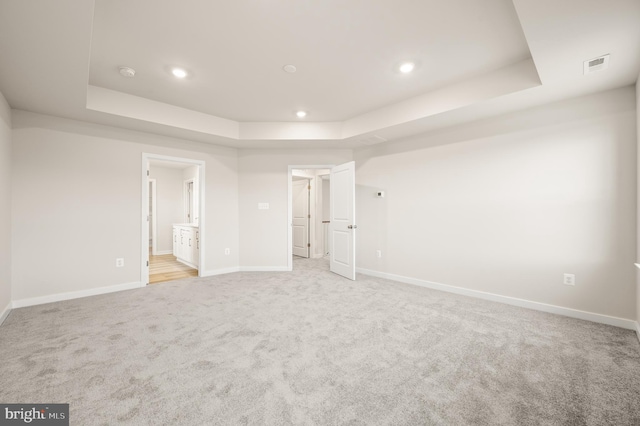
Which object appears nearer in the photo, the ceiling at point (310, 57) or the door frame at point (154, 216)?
the ceiling at point (310, 57)

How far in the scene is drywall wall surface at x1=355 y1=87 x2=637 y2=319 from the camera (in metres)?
2.80

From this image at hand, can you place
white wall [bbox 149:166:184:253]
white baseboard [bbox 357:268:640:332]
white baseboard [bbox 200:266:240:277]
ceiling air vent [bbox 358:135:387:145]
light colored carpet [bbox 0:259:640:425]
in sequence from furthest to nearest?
white wall [bbox 149:166:184:253] < white baseboard [bbox 200:266:240:277] < ceiling air vent [bbox 358:135:387:145] < white baseboard [bbox 357:268:640:332] < light colored carpet [bbox 0:259:640:425]

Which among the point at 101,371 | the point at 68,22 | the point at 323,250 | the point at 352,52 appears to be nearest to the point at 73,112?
the point at 68,22

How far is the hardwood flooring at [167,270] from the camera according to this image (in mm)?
4801

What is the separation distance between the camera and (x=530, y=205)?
3281mm

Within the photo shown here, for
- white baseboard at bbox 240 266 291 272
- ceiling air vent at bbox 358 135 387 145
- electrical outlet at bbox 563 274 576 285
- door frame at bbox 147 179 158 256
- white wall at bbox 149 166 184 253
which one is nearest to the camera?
electrical outlet at bbox 563 274 576 285

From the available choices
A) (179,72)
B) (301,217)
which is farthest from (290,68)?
(301,217)

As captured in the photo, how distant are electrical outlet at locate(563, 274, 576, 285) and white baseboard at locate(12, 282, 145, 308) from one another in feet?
18.8

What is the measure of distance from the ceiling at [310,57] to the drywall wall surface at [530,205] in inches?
12.2

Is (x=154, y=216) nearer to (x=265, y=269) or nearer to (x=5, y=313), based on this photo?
(x=265, y=269)

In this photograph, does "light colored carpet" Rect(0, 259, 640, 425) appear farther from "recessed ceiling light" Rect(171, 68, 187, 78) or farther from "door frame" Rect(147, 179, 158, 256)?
"door frame" Rect(147, 179, 158, 256)

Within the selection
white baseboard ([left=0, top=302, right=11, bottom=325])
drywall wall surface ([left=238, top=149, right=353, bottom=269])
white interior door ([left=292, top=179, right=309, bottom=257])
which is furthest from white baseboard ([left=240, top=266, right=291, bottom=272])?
white baseboard ([left=0, top=302, right=11, bottom=325])

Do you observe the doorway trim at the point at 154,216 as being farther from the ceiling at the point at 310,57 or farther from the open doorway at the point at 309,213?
the ceiling at the point at 310,57

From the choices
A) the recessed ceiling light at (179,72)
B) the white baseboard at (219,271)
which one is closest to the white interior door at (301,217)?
the white baseboard at (219,271)
